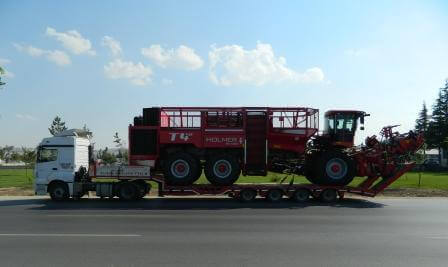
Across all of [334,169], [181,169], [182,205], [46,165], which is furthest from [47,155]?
[334,169]

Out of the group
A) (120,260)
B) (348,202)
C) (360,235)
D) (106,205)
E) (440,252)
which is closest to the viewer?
A: (120,260)

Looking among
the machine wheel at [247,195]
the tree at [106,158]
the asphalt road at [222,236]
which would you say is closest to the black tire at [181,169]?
the machine wheel at [247,195]

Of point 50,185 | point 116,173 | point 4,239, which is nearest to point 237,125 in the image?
point 116,173

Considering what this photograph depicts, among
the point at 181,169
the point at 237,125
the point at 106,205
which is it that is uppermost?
the point at 237,125

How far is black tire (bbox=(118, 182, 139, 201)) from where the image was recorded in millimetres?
20141

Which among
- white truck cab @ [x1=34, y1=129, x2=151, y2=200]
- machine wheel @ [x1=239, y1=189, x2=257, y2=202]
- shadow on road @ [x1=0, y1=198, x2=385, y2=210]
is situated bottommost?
shadow on road @ [x1=0, y1=198, x2=385, y2=210]

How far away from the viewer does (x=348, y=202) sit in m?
19.8

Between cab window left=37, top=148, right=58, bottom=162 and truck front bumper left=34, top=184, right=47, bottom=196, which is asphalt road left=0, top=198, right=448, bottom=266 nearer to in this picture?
truck front bumper left=34, top=184, right=47, bottom=196

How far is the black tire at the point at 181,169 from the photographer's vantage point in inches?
805

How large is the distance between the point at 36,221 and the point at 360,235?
851 cm

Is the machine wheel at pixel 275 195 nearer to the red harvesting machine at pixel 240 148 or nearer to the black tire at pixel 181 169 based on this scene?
the red harvesting machine at pixel 240 148

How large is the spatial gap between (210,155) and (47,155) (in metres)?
6.96

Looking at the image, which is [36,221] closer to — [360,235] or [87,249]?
[87,249]

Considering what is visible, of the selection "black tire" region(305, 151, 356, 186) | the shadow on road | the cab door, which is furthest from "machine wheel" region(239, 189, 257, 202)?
the cab door
